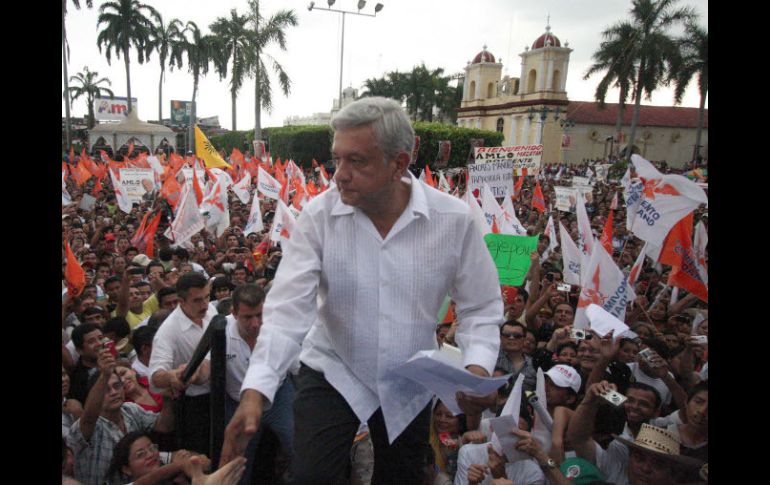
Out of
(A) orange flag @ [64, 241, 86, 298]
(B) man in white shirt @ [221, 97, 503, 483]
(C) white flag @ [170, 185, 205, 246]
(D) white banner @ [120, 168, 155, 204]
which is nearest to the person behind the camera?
(B) man in white shirt @ [221, 97, 503, 483]

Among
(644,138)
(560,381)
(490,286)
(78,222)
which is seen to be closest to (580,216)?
(560,381)

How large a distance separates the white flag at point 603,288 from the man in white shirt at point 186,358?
368cm

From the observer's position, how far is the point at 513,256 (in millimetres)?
6160

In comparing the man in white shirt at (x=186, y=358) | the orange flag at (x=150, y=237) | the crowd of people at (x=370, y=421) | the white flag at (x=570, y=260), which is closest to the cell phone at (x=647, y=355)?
the crowd of people at (x=370, y=421)

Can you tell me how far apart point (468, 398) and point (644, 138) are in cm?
5988

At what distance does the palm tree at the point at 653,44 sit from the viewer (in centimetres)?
3534

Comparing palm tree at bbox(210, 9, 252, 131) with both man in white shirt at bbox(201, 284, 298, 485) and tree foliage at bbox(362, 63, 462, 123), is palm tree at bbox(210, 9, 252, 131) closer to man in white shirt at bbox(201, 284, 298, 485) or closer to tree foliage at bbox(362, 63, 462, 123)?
tree foliage at bbox(362, 63, 462, 123)

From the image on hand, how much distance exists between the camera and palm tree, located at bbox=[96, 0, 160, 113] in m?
45.1

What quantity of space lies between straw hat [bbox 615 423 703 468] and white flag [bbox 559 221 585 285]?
3.83 meters

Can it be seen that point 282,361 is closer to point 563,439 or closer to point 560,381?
point 563,439

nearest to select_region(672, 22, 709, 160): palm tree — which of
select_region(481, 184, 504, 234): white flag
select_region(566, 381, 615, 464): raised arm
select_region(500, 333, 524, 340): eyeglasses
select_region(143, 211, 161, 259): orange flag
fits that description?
select_region(481, 184, 504, 234): white flag

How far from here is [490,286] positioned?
2.25 metres

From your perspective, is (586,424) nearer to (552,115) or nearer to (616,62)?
(616,62)

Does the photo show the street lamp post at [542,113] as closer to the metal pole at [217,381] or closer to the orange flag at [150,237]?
the orange flag at [150,237]
